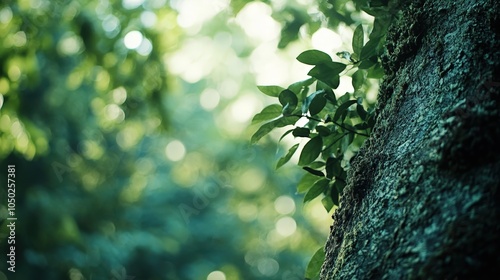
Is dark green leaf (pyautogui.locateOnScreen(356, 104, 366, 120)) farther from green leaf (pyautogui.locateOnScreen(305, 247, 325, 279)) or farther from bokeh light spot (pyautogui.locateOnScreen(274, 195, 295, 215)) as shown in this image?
bokeh light spot (pyautogui.locateOnScreen(274, 195, 295, 215))

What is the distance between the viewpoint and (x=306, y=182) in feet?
4.32

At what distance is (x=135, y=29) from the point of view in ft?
11.5

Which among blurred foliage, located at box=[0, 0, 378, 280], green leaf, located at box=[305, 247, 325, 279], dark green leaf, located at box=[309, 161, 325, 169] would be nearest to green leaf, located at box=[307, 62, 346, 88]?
dark green leaf, located at box=[309, 161, 325, 169]

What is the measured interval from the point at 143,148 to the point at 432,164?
11250mm

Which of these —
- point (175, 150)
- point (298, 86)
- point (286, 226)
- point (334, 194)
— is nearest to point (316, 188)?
point (334, 194)

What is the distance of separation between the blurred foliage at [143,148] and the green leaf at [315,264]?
3.56ft

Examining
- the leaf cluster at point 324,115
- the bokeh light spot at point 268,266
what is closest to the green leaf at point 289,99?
the leaf cluster at point 324,115

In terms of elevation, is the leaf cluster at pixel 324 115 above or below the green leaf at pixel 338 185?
above

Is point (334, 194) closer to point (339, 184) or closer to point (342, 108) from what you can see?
point (339, 184)

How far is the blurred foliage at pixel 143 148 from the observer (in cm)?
345

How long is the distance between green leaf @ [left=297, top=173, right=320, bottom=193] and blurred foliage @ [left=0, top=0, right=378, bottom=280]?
2.86 feet

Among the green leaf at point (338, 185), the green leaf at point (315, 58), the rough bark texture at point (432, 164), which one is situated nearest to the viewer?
the rough bark texture at point (432, 164)

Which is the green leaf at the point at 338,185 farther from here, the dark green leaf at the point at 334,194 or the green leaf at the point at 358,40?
the green leaf at the point at 358,40

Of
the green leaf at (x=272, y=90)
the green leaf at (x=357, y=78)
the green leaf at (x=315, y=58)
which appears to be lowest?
the green leaf at (x=315, y=58)
